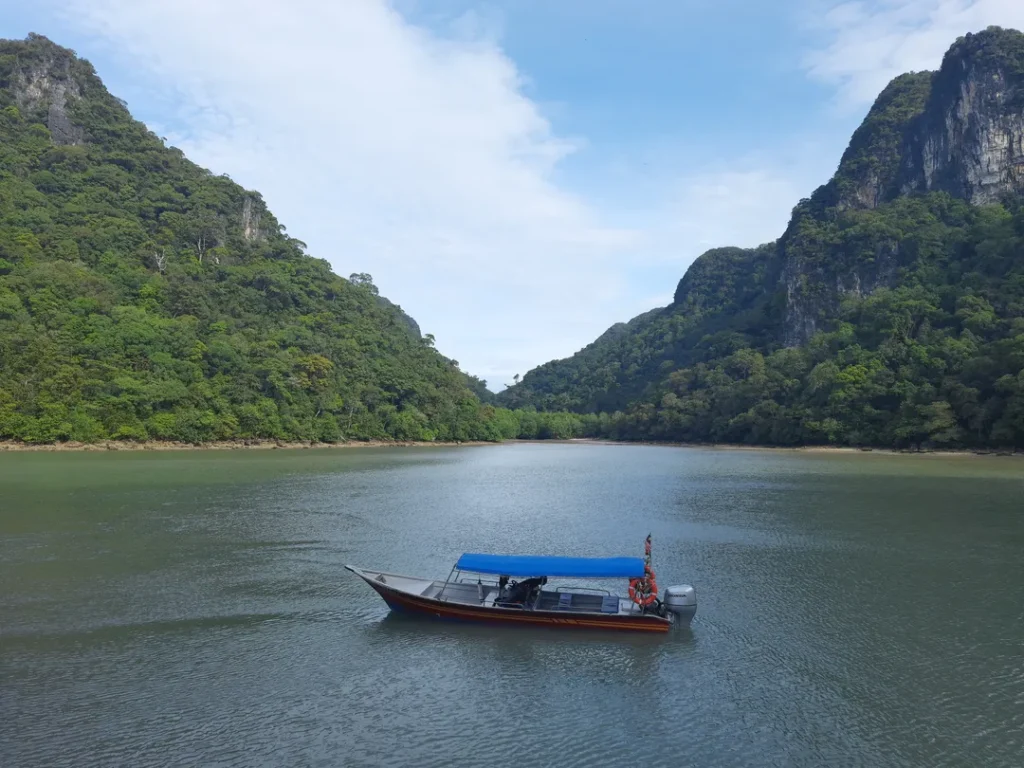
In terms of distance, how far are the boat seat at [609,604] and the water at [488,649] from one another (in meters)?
0.64

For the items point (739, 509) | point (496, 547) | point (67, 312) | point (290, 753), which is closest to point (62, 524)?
point (496, 547)

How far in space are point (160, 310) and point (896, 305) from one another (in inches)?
3602

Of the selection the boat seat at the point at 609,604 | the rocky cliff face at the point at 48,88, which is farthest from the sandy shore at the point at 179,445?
the rocky cliff face at the point at 48,88

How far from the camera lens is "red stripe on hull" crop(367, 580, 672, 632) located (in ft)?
50.0

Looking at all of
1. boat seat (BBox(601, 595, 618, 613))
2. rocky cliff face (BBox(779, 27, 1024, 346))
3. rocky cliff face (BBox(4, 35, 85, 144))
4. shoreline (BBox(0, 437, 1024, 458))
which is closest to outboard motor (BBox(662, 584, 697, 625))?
boat seat (BBox(601, 595, 618, 613))

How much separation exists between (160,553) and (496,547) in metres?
11.4

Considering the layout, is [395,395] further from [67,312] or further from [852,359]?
[852,359]

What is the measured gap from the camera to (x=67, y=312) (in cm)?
6838

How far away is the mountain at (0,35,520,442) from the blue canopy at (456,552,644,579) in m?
59.5

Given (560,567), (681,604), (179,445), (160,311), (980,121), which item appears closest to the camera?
(681,604)

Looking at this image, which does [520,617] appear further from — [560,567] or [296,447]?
[296,447]

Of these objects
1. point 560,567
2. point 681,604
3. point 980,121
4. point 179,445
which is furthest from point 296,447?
point 980,121

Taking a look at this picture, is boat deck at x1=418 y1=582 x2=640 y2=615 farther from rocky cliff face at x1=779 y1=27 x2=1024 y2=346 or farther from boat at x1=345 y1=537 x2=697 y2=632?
rocky cliff face at x1=779 y1=27 x2=1024 y2=346

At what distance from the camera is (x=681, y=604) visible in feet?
51.0
